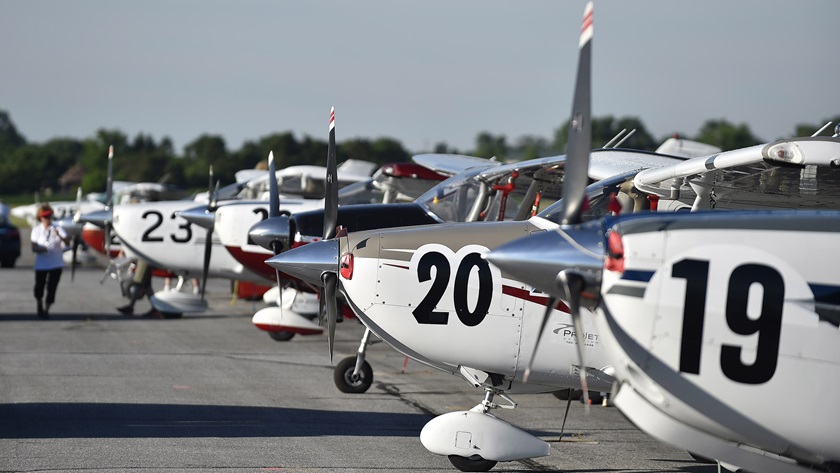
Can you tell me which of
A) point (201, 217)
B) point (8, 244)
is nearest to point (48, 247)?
point (201, 217)

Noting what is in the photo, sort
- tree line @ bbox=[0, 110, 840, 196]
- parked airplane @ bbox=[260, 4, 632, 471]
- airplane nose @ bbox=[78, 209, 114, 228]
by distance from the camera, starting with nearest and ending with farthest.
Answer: parked airplane @ bbox=[260, 4, 632, 471], airplane nose @ bbox=[78, 209, 114, 228], tree line @ bbox=[0, 110, 840, 196]

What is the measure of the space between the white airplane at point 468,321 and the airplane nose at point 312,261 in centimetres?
33

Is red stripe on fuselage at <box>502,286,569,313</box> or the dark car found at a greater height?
red stripe on fuselage at <box>502,286,569,313</box>

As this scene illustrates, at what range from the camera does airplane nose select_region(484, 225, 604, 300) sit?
16.7 feet

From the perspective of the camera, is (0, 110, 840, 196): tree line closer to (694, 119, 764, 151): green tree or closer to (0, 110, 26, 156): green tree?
(694, 119, 764, 151): green tree

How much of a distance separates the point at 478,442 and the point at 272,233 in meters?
5.10

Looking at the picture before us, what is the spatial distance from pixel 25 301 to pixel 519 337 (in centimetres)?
1502

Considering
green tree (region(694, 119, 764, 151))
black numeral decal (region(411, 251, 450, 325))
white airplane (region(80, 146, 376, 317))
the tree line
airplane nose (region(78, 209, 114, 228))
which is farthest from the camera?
green tree (region(694, 119, 764, 151))

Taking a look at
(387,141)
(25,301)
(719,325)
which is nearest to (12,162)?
(387,141)

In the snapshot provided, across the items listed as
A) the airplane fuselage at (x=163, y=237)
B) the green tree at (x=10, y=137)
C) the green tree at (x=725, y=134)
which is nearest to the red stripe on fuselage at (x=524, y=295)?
the airplane fuselage at (x=163, y=237)

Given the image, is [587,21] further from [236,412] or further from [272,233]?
[272,233]

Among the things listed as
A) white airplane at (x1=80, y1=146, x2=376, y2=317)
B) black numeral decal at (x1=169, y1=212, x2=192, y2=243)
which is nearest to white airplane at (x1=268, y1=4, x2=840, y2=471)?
white airplane at (x1=80, y1=146, x2=376, y2=317)

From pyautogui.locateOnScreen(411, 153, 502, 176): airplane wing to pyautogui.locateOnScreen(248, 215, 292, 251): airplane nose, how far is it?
9.00 ft

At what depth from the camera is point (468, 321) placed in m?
7.29
